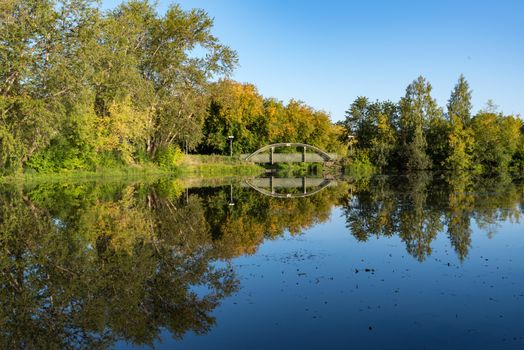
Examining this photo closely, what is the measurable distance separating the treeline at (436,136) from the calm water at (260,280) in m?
43.6

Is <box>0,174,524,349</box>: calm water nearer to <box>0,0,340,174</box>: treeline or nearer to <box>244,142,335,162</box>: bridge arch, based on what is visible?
<box>0,0,340,174</box>: treeline

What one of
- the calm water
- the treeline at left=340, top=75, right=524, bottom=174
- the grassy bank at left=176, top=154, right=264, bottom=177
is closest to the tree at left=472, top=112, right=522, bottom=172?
the treeline at left=340, top=75, right=524, bottom=174

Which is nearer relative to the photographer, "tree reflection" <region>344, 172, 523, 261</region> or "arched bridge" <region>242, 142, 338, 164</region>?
"tree reflection" <region>344, 172, 523, 261</region>

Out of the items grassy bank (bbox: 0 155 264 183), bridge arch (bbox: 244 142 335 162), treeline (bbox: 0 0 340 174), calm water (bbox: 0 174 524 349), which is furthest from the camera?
bridge arch (bbox: 244 142 335 162)

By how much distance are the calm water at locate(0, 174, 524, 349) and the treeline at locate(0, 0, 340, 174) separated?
1371 cm

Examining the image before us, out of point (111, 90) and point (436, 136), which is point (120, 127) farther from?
point (436, 136)

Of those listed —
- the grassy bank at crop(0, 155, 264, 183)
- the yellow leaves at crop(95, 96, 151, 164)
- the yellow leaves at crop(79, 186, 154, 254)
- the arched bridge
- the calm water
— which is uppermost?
the yellow leaves at crop(95, 96, 151, 164)

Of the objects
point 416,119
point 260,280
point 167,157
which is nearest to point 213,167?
point 167,157

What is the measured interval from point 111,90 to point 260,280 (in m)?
→ 29.7

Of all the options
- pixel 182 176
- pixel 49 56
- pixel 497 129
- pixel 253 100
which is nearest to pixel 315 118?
pixel 253 100

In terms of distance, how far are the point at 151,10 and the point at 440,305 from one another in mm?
40880

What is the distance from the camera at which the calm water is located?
22.3 ft

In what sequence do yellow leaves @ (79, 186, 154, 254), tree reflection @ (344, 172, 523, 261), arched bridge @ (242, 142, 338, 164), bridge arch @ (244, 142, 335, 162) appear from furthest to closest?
arched bridge @ (242, 142, 338, 164), bridge arch @ (244, 142, 335, 162), tree reflection @ (344, 172, 523, 261), yellow leaves @ (79, 186, 154, 254)

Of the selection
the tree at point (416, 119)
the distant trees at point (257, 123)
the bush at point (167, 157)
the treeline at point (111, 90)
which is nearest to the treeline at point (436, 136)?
the tree at point (416, 119)
